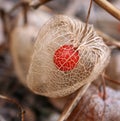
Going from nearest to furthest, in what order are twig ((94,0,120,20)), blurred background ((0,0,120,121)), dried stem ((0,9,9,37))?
twig ((94,0,120,20)), blurred background ((0,0,120,121)), dried stem ((0,9,9,37))

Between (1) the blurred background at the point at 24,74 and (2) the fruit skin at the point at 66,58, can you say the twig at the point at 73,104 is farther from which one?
(1) the blurred background at the point at 24,74

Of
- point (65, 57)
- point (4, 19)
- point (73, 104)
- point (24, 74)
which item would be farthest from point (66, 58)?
point (4, 19)

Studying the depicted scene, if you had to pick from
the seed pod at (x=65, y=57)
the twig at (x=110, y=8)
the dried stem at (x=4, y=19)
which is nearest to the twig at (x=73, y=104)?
the seed pod at (x=65, y=57)

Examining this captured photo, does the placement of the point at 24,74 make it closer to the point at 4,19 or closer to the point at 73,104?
the point at 4,19

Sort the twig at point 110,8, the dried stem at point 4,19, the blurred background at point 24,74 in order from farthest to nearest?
the dried stem at point 4,19 → the blurred background at point 24,74 → the twig at point 110,8

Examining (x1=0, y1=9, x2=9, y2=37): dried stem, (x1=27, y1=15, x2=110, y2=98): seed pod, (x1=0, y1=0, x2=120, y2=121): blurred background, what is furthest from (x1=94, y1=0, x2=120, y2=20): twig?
(x1=0, y1=9, x2=9, y2=37): dried stem

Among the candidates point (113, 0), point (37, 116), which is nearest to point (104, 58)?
point (37, 116)

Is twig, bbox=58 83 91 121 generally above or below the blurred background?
above

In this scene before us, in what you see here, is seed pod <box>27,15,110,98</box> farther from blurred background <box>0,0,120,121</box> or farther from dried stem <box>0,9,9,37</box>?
dried stem <box>0,9,9,37</box>

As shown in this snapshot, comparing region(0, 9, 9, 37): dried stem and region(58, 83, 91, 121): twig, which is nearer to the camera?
region(58, 83, 91, 121): twig
